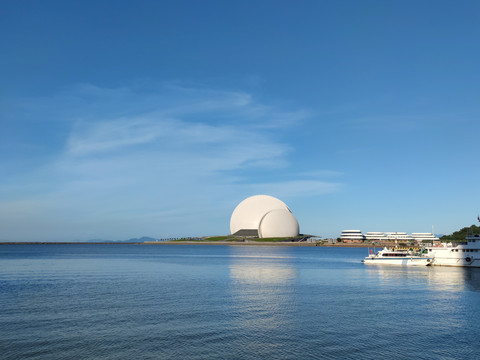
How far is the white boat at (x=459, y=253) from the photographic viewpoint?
2849 inches

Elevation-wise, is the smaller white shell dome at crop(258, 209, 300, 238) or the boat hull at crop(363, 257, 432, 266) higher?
the smaller white shell dome at crop(258, 209, 300, 238)

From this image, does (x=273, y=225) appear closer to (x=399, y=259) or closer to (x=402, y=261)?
(x=399, y=259)

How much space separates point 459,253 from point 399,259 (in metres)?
11.5

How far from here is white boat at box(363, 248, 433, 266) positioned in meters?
78.4

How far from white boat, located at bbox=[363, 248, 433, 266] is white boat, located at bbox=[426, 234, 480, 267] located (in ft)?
5.17

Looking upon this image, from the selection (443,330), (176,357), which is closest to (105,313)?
(176,357)

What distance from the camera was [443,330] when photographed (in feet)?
82.0

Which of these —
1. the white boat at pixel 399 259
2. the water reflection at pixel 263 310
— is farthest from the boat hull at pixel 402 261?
the water reflection at pixel 263 310

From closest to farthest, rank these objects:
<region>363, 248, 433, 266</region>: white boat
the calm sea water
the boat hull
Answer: the calm sea water → the boat hull → <region>363, 248, 433, 266</region>: white boat

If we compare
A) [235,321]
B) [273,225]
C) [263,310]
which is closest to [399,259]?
[263,310]

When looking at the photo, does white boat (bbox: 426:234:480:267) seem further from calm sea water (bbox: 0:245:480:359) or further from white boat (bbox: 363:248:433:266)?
calm sea water (bbox: 0:245:480:359)

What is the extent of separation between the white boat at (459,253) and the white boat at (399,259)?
1577mm

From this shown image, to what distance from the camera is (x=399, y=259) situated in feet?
272

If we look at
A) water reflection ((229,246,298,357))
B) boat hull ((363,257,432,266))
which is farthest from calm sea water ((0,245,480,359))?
boat hull ((363,257,432,266))
